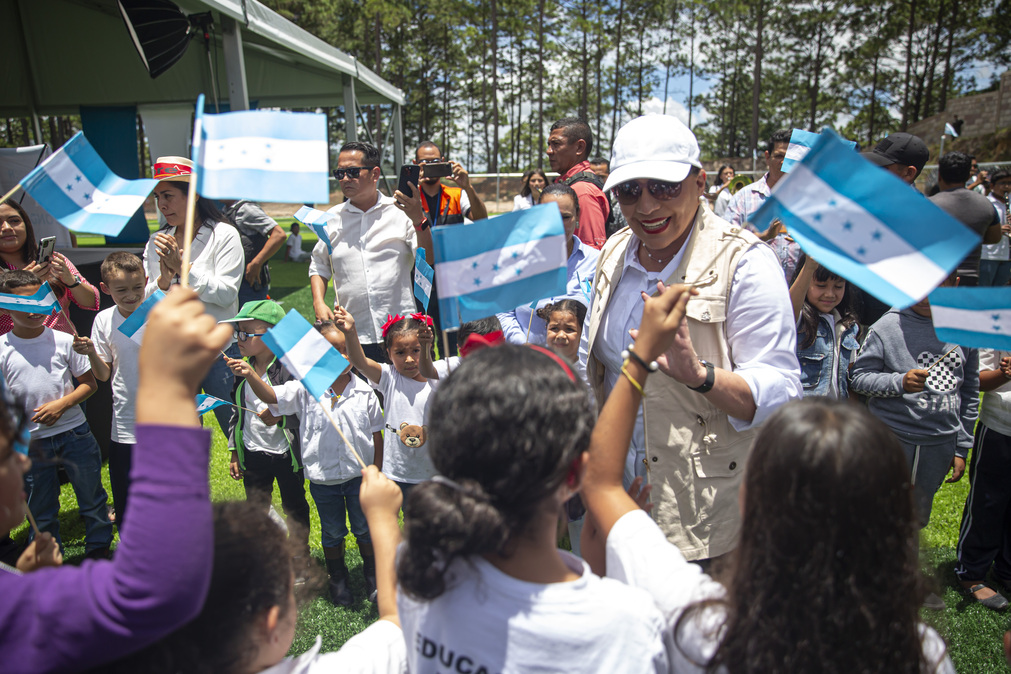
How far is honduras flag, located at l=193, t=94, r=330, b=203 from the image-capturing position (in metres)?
1.51

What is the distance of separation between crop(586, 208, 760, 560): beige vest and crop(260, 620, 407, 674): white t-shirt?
3.25 ft

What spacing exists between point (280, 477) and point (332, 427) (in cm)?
47

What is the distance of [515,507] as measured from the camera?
115 centimetres

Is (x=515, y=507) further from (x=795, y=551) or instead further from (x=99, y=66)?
(x=99, y=66)

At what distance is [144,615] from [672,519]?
5.01ft

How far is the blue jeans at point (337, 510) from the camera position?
3.35m

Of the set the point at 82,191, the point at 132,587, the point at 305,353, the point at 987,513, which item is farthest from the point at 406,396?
the point at 987,513

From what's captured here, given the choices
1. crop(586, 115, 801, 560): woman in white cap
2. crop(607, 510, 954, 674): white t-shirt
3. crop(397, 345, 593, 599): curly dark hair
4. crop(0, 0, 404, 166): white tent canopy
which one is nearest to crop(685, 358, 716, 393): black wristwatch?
crop(586, 115, 801, 560): woman in white cap

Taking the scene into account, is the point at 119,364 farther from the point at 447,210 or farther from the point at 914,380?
the point at 914,380

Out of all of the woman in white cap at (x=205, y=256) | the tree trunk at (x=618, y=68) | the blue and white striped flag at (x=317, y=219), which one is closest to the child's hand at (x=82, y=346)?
the woman in white cap at (x=205, y=256)

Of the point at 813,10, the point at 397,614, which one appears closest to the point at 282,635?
the point at 397,614

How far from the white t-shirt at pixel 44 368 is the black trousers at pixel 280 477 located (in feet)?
3.31

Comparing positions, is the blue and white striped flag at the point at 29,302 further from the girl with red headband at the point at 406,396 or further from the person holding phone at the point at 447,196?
the person holding phone at the point at 447,196

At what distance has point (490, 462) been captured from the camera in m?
1.12
